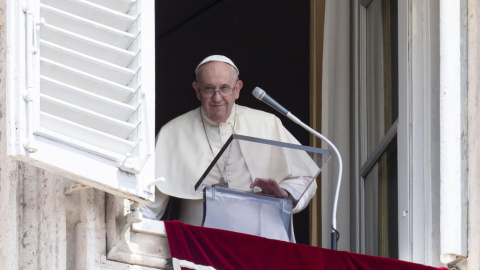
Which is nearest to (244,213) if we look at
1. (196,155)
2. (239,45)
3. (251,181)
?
(251,181)

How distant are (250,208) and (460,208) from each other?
88 cm

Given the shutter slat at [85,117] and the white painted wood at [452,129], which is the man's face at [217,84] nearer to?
the white painted wood at [452,129]

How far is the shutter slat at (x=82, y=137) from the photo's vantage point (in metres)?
6.28

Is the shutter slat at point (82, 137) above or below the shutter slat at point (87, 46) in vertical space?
below

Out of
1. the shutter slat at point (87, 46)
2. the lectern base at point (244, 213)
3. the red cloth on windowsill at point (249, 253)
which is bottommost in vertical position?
the red cloth on windowsill at point (249, 253)

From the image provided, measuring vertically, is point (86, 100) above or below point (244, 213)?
above

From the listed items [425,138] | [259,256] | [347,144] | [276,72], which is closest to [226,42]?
[276,72]

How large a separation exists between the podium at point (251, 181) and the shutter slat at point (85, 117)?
69cm

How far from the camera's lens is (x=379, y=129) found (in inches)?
334

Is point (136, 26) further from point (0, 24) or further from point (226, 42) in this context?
point (226, 42)

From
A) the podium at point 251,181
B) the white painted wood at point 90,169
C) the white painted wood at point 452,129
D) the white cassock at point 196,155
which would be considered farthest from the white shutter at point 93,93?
the white painted wood at point 452,129

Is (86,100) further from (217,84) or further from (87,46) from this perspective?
(217,84)

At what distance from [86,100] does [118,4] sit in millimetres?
476

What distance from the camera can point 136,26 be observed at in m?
6.72
